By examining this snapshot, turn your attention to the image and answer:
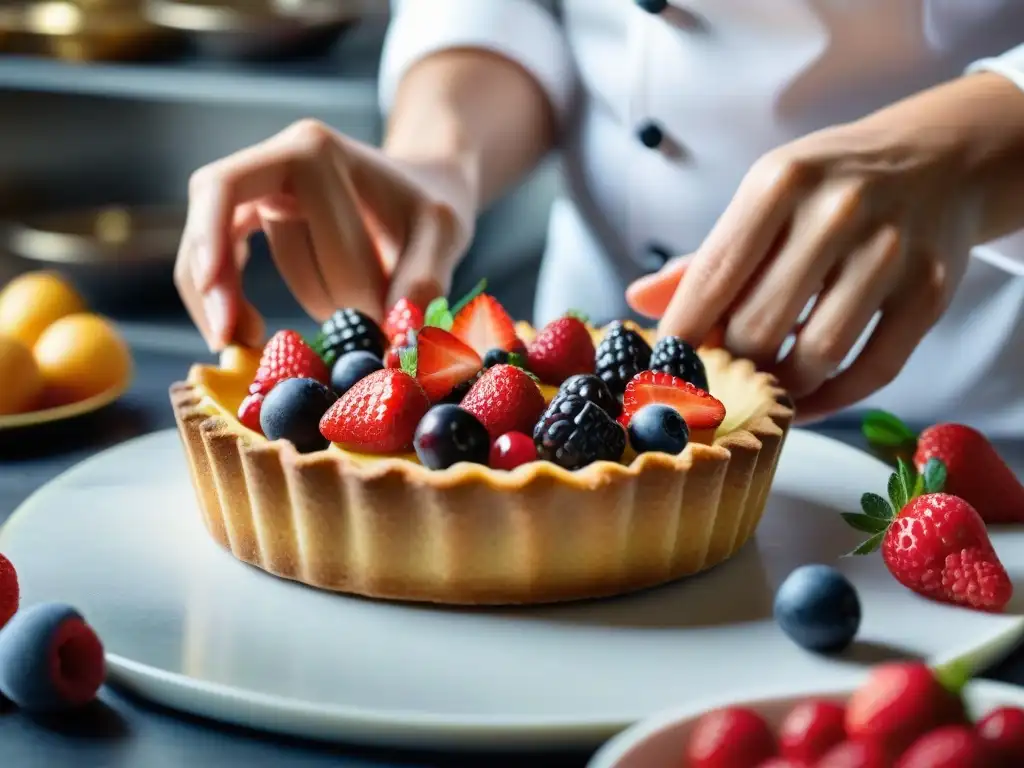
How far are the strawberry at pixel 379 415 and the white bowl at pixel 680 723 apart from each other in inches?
25.1

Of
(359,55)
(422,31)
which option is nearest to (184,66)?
(359,55)

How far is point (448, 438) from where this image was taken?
148 cm

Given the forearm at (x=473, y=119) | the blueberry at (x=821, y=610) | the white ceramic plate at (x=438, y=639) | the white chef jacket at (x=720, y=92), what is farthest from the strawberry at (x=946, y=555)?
the forearm at (x=473, y=119)

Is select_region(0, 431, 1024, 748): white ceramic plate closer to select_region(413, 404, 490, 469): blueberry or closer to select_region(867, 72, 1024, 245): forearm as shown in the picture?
select_region(413, 404, 490, 469): blueberry

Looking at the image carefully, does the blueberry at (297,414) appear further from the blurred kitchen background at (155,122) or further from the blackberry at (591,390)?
the blurred kitchen background at (155,122)

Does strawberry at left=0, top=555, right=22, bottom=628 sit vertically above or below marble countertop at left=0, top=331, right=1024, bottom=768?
above

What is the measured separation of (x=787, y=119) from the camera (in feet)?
7.52

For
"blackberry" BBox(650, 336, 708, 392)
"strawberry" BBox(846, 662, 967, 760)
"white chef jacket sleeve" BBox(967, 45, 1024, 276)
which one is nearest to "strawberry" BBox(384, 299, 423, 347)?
"blackberry" BBox(650, 336, 708, 392)

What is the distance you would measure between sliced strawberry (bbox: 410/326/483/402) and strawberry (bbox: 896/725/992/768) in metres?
0.87

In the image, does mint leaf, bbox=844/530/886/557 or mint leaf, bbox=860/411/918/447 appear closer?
mint leaf, bbox=844/530/886/557

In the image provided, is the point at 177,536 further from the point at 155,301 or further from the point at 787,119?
the point at 155,301

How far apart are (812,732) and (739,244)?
2.84ft

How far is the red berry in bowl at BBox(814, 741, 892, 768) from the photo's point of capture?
0.88m

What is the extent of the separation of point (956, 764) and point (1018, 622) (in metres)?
0.60
